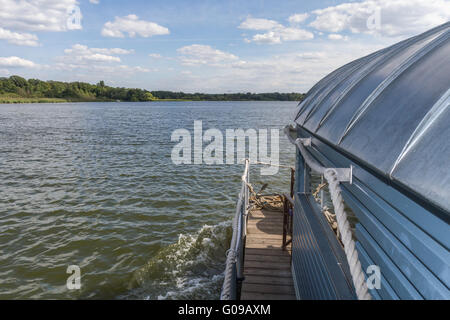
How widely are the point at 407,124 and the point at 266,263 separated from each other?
5.80 meters

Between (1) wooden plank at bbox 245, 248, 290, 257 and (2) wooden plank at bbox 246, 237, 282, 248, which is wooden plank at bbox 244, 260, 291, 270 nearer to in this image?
(1) wooden plank at bbox 245, 248, 290, 257

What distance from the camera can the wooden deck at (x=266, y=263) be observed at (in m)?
6.01

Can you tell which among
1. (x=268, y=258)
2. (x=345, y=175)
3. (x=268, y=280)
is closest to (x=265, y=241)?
(x=268, y=258)

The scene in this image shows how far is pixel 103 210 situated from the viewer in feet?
41.1

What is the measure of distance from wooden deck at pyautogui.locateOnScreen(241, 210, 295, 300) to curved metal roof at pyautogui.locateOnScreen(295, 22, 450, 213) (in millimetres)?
4058

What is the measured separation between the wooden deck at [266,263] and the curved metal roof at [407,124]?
13.3ft

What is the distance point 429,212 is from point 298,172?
4.16 meters

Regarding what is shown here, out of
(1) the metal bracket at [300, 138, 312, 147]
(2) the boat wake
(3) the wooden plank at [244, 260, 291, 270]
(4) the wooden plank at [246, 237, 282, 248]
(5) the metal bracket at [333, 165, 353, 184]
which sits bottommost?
(2) the boat wake

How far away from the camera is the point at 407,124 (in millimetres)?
1845

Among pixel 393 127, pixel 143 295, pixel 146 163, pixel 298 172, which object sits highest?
pixel 393 127

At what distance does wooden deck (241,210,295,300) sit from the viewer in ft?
19.7

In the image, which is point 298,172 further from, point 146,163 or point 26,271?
point 146,163

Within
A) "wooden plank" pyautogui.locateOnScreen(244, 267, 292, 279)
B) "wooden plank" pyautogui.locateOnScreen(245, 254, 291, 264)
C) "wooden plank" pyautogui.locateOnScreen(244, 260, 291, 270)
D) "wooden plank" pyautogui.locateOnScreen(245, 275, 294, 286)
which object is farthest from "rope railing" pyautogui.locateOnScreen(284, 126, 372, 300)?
"wooden plank" pyautogui.locateOnScreen(245, 254, 291, 264)

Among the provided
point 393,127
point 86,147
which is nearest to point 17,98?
point 86,147
